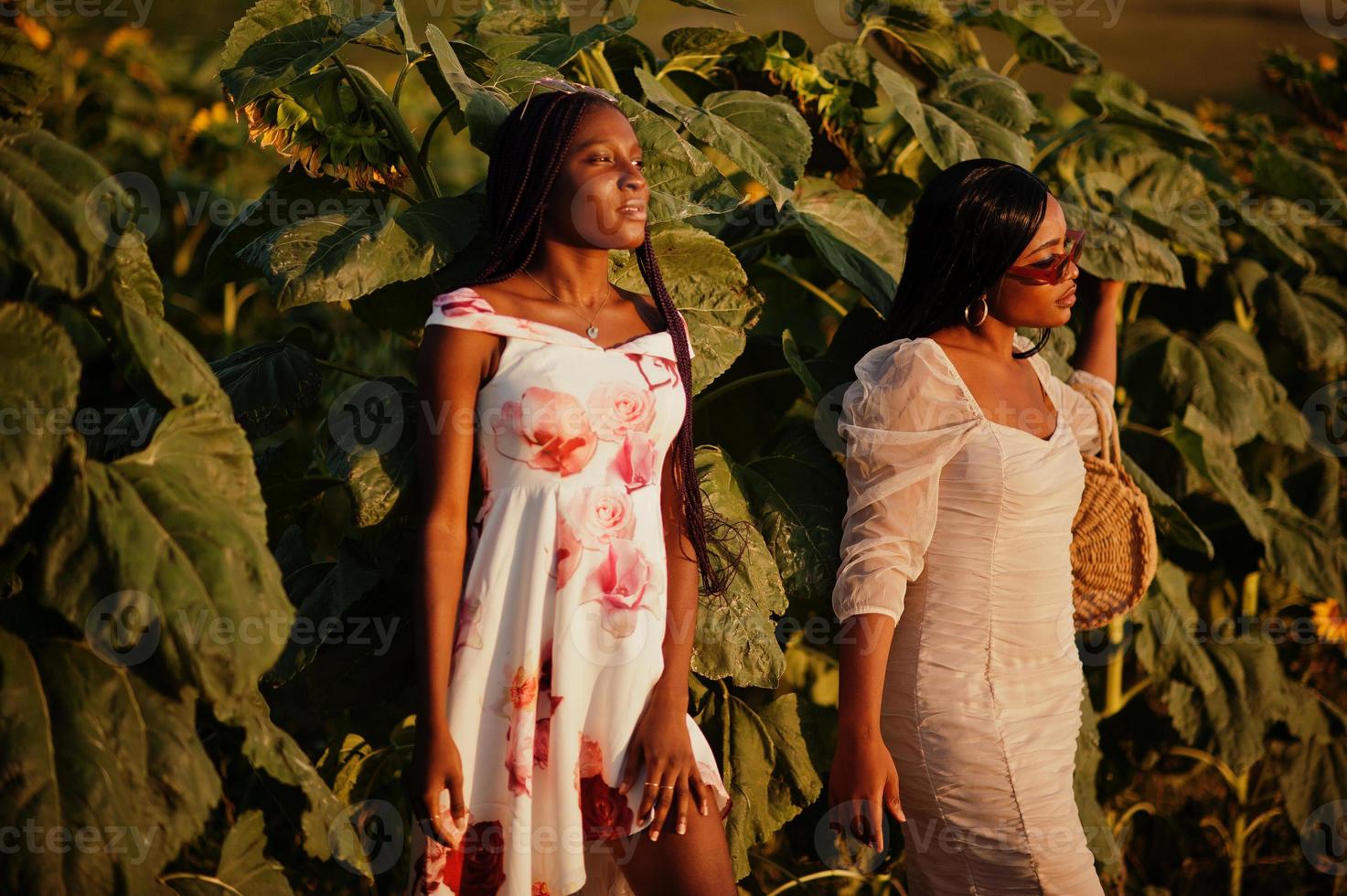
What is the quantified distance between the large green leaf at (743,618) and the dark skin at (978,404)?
12cm

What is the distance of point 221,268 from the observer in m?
2.46

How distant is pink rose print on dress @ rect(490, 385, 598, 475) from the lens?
1872mm

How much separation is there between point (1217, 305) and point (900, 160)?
1.08 meters

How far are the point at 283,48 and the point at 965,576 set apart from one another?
1.32 metres

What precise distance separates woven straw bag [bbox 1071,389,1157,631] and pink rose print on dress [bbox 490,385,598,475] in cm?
107

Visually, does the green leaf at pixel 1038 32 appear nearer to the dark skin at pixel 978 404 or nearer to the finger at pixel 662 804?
A: the dark skin at pixel 978 404

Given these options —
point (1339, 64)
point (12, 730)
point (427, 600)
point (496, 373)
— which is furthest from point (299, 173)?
point (1339, 64)

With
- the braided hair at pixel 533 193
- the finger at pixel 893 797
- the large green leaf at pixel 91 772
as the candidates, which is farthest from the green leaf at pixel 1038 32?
the large green leaf at pixel 91 772

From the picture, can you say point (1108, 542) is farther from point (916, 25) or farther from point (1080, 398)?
point (916, 25)

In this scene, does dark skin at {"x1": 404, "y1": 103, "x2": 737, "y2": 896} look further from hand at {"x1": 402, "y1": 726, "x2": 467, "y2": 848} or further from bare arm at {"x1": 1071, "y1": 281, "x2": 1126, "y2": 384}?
bare arm at {"x1": 1071, "y1": 281, "x2": 1126, "y2": 384}

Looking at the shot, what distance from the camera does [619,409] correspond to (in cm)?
194

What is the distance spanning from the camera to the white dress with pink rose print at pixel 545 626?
1.85 metres

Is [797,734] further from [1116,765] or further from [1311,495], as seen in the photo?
[1311,495]

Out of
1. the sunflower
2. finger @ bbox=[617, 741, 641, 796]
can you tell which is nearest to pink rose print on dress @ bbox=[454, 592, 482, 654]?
finger @ bbox=[617, 741, 641, 796]
